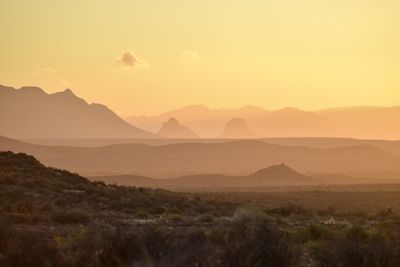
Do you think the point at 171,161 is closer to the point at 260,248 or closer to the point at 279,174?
the point at 279,174

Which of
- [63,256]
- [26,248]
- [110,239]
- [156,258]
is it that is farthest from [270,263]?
[26,248]

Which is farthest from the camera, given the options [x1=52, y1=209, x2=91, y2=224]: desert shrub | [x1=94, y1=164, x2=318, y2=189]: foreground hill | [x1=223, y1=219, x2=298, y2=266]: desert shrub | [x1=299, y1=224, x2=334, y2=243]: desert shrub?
[x1=94, y1=164, x2=318, y2=189]: foreground hill

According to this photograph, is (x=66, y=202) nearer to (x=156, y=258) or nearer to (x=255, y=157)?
(x=156, y=258)

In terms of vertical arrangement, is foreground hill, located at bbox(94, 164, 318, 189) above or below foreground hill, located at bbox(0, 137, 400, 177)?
below

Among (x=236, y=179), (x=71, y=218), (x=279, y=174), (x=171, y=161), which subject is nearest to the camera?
(x=71, y=218)

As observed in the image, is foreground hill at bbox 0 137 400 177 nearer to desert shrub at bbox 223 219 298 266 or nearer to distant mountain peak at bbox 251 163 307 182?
distant mountain peak at bbox 251 163 307 182

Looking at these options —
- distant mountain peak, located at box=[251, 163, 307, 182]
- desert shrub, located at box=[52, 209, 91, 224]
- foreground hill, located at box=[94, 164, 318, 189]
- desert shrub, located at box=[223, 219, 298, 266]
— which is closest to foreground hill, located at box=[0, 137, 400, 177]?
distant mountain peak, located at box=[251, 163, 307, 182]

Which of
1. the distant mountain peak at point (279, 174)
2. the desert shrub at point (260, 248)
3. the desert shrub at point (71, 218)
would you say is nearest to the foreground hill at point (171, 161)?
the distant mountain peak at point (279, 174)

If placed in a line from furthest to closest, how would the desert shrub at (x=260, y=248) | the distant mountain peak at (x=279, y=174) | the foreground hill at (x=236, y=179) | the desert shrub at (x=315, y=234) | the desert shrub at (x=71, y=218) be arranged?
the distant mountain peak at (x=279, y=174)
the foreground hill at (x=236, y=179)
the desert shrub at (x=71, y=218)
the desert shrub at (x=315, y=234)
the desert shrub at (x=260, y=248)

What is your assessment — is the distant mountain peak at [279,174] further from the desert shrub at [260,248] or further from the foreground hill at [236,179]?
the desert shrub at [260,248]

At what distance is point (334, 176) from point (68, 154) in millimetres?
80118

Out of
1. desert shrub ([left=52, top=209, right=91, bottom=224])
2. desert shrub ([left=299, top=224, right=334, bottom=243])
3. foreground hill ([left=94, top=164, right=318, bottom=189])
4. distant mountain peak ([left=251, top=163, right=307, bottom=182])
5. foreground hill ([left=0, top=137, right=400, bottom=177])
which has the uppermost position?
foreground hill ([left=0, top=137, right=400, bottom=177])

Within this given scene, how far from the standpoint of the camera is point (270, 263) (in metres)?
11.6

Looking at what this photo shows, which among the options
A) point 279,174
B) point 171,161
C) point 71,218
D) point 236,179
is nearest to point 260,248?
point 71,218
